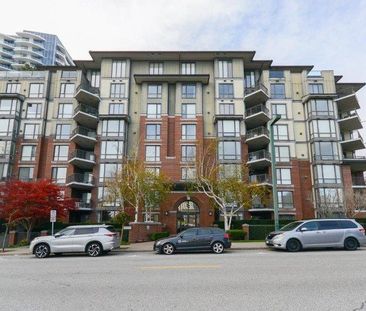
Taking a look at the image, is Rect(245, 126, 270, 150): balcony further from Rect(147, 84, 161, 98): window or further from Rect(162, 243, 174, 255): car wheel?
Rect(162, 243, 174, 255): car wheel

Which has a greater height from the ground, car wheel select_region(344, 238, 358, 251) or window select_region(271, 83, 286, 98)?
window select_region(271, 83, 286, 98)

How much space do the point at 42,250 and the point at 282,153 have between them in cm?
3181

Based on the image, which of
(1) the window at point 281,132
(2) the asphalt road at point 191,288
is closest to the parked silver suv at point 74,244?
(2) the asphalt road at point 191,288

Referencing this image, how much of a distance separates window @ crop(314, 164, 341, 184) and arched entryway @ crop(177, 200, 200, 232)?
16308mm

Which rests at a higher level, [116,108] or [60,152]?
[116,108]

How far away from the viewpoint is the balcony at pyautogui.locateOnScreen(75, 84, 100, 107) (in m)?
39.5

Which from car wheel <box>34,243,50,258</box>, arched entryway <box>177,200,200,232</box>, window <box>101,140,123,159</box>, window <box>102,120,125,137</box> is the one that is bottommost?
car wheel <box>34,243,50,258</box>

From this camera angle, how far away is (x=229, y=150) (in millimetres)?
38219

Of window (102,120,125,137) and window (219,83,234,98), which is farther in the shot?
window (219,83,234,98)

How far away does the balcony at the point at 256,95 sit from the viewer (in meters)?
39.8

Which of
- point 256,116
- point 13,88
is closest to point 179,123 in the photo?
point 256,116

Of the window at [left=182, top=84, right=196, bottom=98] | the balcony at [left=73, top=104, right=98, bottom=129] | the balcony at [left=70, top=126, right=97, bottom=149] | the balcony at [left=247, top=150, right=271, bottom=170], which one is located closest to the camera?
the balcony at [left=247, top=150, right=271, bottom=170]

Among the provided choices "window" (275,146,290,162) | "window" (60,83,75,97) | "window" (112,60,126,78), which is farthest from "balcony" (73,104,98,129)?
"window" (275,146,290,162)

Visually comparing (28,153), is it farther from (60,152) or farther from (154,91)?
(154,91)
